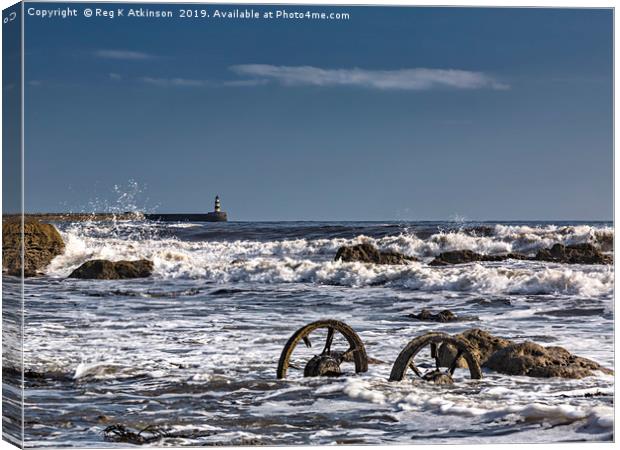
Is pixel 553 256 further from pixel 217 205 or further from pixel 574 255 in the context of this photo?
pixel 217 205

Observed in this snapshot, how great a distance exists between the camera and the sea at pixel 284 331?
10180mm

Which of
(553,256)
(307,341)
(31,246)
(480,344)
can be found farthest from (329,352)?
(31,246)

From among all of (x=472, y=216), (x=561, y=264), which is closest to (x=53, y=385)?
(x=472, y=216)

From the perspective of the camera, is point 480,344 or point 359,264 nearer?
Answer: point 480,344

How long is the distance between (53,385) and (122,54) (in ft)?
9.14

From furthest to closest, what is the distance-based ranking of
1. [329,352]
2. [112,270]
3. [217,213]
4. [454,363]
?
1. [112,270]
2. [217,213]
3. [329,352]
4. [454,363]

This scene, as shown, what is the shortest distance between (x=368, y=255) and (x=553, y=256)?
5.44 feet

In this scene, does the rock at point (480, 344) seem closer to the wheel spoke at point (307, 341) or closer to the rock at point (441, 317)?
the rock at point (441, 317)

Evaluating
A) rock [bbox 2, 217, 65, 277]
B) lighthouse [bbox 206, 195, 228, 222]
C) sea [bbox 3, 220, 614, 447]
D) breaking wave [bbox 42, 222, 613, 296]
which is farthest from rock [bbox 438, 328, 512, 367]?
rock [bbox 2, 217, 65, 277]

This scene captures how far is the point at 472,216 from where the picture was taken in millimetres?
10945

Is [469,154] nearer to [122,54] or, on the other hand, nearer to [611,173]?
[611,173]

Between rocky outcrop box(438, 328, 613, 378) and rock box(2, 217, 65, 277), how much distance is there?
3452 mm

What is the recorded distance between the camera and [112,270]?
36.1 feet

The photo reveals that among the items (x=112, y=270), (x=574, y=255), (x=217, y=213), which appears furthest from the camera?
(x=574, y=255)
